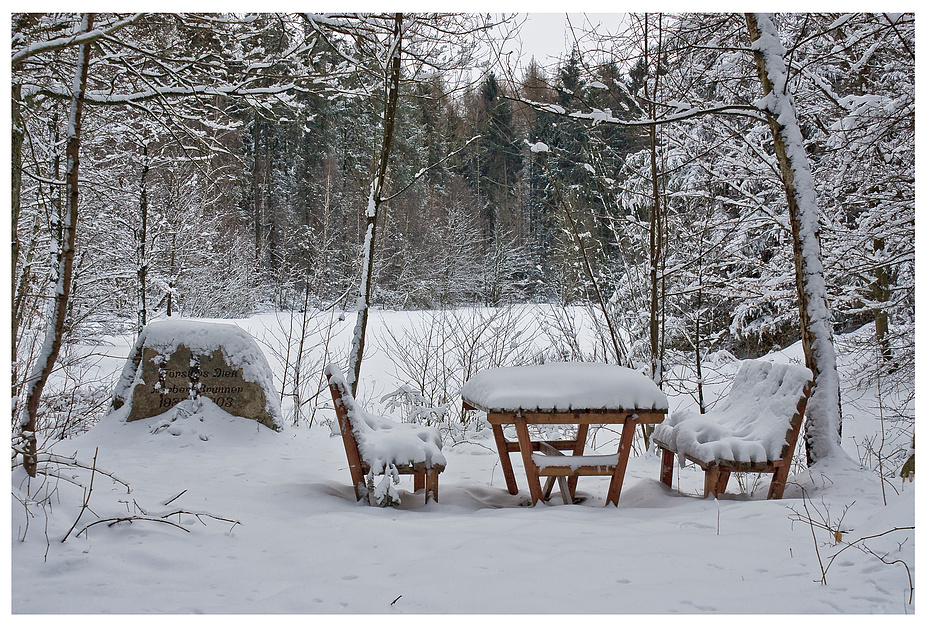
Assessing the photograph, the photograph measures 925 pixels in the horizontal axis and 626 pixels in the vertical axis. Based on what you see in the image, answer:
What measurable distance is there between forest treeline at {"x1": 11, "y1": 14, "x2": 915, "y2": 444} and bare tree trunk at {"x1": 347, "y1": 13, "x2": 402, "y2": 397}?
126 mm

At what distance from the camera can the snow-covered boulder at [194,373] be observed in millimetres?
5371

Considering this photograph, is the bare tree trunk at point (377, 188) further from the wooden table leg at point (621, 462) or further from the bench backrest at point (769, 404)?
the bench backrest at point (769, 404)

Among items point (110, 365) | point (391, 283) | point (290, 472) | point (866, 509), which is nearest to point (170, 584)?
point (290, 472)

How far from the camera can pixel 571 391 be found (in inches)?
142

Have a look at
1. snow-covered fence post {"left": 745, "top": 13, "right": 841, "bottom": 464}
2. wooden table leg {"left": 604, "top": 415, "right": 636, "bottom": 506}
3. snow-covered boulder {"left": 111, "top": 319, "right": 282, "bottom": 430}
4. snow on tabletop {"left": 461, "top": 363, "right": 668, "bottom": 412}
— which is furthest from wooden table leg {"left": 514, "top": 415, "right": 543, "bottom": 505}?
snow-covered boulder {"left": 111, "top": 319, "right": 282, "bottom": 430}

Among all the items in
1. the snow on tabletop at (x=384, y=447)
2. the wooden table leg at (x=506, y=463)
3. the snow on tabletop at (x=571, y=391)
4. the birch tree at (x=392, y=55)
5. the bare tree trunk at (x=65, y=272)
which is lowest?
the wooden table leg at (x=506, y=463)

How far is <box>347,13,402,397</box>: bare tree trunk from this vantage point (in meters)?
5.41

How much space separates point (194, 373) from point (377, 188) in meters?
2.31

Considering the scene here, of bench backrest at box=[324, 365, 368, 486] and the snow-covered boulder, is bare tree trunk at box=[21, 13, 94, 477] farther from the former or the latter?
the snow-covered boulder

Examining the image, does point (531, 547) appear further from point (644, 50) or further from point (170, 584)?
point (644, 50)

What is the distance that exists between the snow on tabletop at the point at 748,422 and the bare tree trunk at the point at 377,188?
2700 mm

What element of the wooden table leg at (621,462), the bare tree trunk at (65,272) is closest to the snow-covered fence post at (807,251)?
the wooden table leg at (621,462)

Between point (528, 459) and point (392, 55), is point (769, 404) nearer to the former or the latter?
point (528, 459)

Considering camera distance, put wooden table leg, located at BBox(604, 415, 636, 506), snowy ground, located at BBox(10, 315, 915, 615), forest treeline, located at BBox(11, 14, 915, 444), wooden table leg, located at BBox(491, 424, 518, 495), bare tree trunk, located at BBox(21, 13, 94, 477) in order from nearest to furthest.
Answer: snowy ground, located at BBox(10, 315, 915, 615) → bare tree trunk, located at BBox(21, 13, 94, 477) → wooden table leg, located at BBox(604, 415, 636, 506) → wooden table leg, located at BBox(491, 424, 518, 495) → forest treeline, located at BBox(11, 14, 915, 444)
